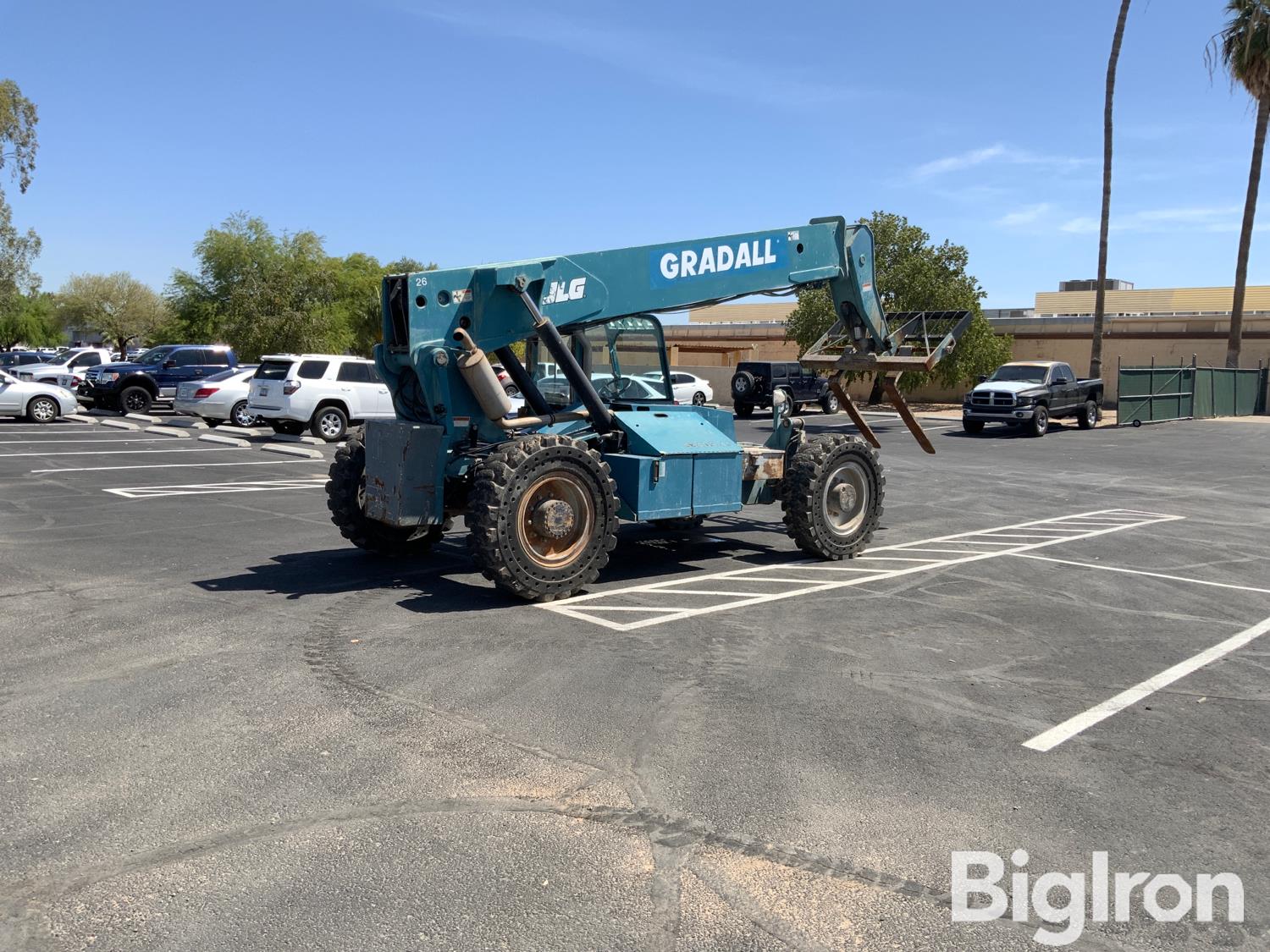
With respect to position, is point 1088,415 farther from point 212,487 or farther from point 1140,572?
point 212,487

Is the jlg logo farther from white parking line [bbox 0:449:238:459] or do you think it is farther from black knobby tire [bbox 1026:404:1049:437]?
black knobby tire [bbox 1026:404:1049:437]

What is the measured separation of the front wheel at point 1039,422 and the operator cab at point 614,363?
74.1 ft

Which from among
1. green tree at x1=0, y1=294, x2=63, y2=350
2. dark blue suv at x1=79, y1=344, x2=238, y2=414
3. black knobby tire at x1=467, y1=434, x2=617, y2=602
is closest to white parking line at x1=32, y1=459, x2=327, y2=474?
black knobby tire at x1=467, y1=434, x2=617, y2=602

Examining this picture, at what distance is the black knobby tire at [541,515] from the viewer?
27.2 ft

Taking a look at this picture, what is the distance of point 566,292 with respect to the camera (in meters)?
9.45

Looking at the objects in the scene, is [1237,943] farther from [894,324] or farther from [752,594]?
[894,324]

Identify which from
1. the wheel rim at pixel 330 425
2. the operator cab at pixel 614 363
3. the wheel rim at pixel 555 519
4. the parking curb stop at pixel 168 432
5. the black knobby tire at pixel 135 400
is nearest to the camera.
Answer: the wheel rim at pixel 555 519

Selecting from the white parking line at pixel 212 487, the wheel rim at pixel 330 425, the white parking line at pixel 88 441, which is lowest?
the white parking line at pixel 212 487

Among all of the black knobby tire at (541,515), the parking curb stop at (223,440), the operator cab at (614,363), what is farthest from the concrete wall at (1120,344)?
the black knobby tire at (541,515)

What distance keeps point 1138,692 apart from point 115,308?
3768 inches

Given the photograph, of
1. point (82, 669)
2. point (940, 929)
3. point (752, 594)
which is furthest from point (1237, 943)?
point (82, 669)

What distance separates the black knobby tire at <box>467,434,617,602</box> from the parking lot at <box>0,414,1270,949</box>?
375 mm

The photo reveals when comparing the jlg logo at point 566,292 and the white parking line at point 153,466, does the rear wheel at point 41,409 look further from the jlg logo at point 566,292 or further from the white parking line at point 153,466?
the jlg logo at point 566,292

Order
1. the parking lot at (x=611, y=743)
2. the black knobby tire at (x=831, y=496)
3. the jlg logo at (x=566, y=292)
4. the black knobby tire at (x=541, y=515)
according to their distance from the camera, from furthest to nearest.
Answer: the black knobby tire at (x=831, y=496) < the jlg logo at (x=566, y=292) < the black knobby tire at (x=541, y=515) < the parking lot at (x=611, y=743)
